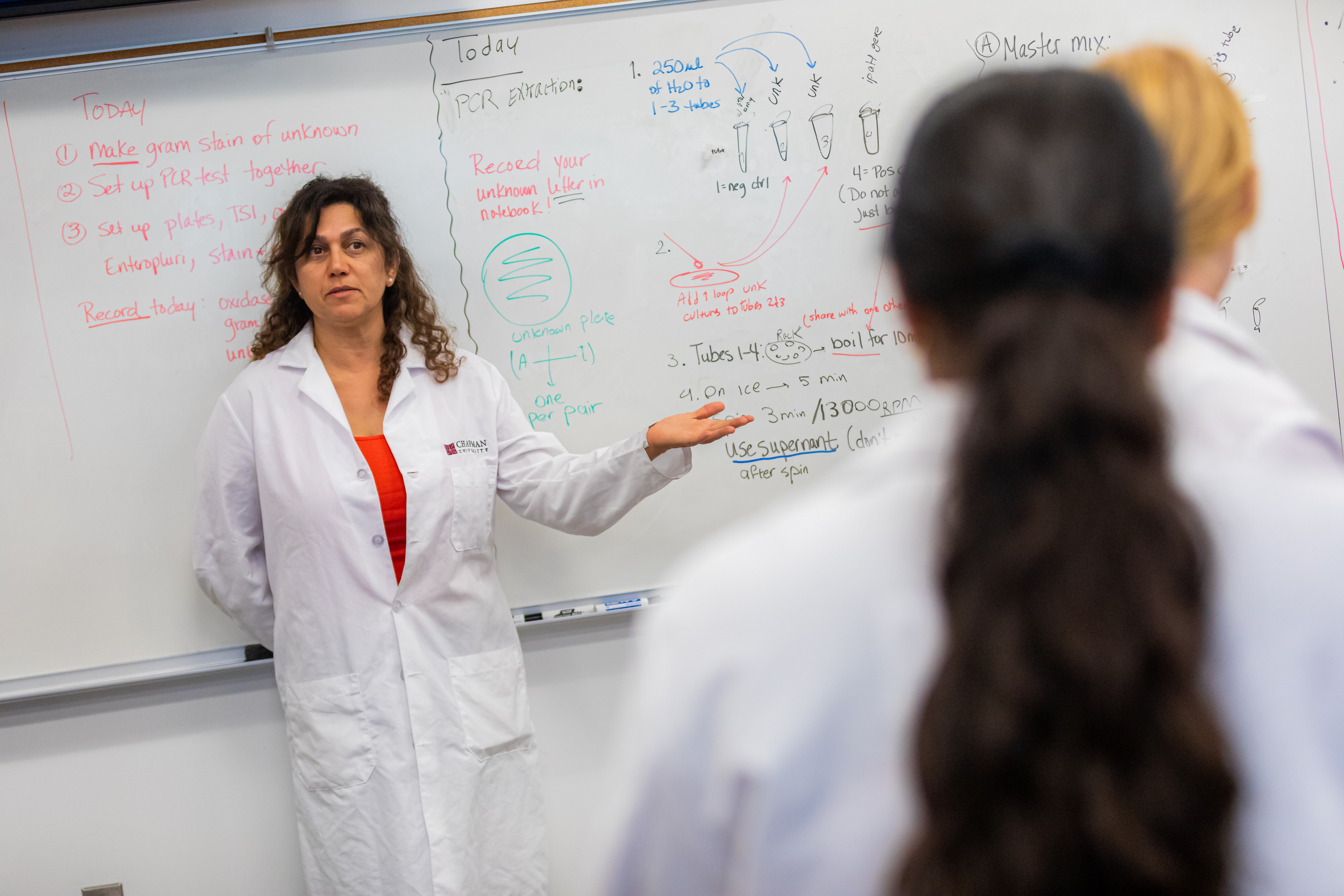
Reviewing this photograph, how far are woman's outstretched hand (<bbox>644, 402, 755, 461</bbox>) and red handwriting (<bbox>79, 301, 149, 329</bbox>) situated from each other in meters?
1.14

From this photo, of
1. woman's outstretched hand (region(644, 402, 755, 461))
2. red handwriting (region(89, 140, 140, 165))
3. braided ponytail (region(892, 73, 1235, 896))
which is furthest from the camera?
red handwriting (region(89, 140, 140, 165))

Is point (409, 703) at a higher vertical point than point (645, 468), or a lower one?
lower

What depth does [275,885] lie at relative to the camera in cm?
218

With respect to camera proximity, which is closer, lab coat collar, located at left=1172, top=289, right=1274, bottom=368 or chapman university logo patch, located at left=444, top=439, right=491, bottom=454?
lab coat collar, located at left=1172, top=289, right=1274, bottom=368

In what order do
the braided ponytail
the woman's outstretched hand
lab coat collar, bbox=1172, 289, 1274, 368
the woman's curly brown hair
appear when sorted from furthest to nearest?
the woman's curly brown hair → the woman's outstretched hand → lab coat collar, bbox=1172, 289, 1274, 368 → the braided ponytail

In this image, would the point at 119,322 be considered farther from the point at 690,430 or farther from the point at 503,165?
the point at 690,430

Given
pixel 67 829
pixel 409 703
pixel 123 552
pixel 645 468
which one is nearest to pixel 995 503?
pixel 645 468

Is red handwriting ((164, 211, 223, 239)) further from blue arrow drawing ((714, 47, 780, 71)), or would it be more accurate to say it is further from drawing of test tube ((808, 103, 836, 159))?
drawing of test tube ((808, 103, 836, 159))

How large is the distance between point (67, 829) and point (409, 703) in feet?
3.06

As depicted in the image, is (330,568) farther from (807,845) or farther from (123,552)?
(807,845)

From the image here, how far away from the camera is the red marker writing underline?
6.81ft

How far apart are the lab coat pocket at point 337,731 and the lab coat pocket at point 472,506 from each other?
34 centimetres

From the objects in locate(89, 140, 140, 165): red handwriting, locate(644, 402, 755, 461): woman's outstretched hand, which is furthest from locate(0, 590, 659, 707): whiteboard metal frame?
locate(89, 140, 140, 165): red handwriting

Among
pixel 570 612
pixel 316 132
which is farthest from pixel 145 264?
pixel 570 612
